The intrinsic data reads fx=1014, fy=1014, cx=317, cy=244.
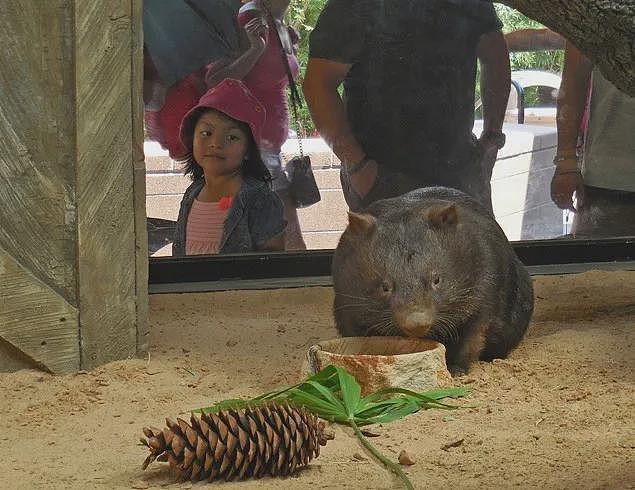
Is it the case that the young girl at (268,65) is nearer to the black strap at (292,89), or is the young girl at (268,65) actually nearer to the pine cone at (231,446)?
the black strap at (292,89)

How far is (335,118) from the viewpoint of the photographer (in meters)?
6.68

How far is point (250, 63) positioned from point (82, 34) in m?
2.08

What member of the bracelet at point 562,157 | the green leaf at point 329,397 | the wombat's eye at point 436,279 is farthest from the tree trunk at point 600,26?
the bracelet at point 562,157

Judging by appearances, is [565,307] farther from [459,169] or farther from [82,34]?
[82,34]

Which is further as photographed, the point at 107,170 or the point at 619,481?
the point at 107,170

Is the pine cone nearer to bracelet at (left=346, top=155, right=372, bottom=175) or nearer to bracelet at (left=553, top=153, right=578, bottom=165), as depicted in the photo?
bracelet at (left=346, top=155, right=372, bottom=175)

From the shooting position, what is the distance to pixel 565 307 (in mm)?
6121

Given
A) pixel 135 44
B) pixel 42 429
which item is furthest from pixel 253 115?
pixel 42 429

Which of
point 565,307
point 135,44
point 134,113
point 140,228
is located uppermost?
point 135,44

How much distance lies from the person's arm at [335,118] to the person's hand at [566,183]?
1.29 m

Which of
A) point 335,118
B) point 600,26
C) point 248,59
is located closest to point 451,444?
point 600,26

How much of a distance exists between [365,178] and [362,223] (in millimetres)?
2032

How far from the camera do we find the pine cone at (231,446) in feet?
10.6

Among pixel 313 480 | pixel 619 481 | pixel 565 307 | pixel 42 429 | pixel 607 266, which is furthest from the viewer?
pixel 607 266
